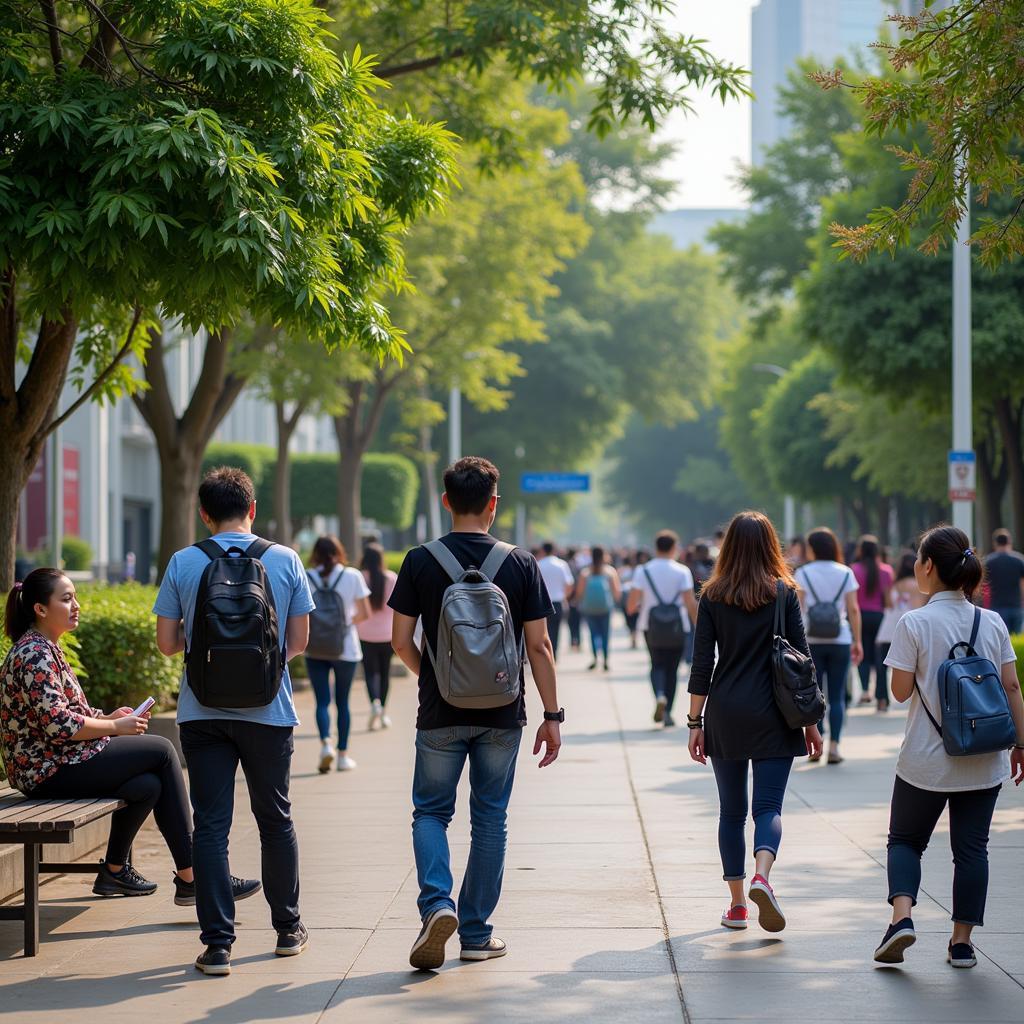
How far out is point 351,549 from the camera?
2936 cm

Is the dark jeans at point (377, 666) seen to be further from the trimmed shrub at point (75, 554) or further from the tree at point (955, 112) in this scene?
the trimmed shrub at point (75, 554)

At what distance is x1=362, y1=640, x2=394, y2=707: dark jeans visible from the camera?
48.9 ft

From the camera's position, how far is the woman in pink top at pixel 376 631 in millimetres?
14648

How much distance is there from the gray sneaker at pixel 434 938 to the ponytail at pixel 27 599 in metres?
2.12

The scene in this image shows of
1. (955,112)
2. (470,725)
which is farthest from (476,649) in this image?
(955,112)

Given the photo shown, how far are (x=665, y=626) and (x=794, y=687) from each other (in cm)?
877

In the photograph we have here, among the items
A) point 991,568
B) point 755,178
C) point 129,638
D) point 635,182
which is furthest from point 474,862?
point 635,182

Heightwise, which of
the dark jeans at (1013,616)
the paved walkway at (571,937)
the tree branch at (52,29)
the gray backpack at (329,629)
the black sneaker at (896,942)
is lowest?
the paved walkway at (571,937)

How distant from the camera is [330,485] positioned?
150 ft

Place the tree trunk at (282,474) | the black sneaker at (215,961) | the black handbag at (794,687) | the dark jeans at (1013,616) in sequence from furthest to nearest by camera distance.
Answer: the tree trunk at (282,474) < the dark jeans at (1013,616) < the black handbag at (794,687) < the black sneaker at (215,961)

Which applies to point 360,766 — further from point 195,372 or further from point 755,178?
point 195,372

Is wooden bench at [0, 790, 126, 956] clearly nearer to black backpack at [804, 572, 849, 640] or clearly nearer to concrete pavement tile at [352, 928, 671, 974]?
concrete pavement tile at [352, 928, 671, 974]

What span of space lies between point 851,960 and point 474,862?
1440 mm

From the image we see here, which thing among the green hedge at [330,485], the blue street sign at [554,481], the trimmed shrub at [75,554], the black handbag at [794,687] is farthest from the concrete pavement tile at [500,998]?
the blue street sign at [554,481]
